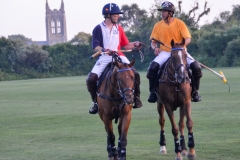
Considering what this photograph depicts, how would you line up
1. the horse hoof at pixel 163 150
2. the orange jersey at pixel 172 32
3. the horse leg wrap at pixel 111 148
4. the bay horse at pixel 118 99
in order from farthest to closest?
the horse hoof at pixel 163 150 < the orange jersey at pixel 172 32 < the horse leg wrap at pixel 111 148 < the bay horse at pixel 118 99

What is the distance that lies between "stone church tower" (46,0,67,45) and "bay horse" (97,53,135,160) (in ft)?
581

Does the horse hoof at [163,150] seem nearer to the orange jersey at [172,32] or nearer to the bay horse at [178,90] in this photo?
the bay horse at [178,90]

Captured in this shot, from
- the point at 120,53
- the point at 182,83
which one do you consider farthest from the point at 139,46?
the point at 182,83

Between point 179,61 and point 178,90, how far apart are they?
71cm

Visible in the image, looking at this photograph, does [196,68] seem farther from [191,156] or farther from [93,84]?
[93,84]

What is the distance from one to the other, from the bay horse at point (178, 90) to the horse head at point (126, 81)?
954 mm

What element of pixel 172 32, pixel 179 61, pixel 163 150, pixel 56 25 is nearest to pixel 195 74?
pixel 172 32

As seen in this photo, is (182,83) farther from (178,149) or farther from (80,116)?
(80,116)

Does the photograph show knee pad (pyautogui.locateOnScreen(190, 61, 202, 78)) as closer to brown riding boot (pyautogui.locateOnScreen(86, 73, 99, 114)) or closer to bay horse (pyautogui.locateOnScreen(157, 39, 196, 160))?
bay horse (pyautogui.locateOnScreen(157, 39, 196, 160))

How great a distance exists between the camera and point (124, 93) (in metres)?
10.3

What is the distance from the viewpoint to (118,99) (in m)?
11.0

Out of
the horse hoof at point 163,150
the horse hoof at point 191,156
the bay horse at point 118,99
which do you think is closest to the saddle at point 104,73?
the bay horse at point 118,99

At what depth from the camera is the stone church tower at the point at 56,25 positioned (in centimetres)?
18900

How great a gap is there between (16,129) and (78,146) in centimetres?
511
